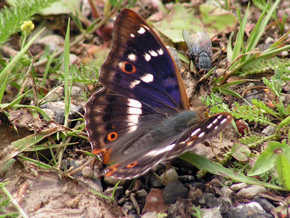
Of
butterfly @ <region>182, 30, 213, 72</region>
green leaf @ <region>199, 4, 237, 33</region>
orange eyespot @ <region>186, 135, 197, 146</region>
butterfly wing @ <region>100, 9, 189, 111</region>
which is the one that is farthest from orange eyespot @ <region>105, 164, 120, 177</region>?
green leaf @ <region>199, 4, 237, 33</region>

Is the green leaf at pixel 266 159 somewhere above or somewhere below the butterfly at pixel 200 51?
below

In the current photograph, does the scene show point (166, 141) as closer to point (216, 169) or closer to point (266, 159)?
point (216, 169)

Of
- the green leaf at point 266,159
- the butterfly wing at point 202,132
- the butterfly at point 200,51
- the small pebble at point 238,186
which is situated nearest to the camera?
the butterfly wing at point 202,132

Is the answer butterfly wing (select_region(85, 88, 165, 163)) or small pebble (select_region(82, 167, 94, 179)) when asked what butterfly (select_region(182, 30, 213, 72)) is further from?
small pebble (select_region(82, 167, 94, 179))

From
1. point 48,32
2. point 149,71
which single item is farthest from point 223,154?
point 48,32

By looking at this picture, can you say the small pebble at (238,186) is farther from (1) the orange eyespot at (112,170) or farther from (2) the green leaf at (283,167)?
(1) the orange eyespot at (112,170)

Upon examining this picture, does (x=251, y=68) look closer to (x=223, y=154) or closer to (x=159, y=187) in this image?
(x=223, y=154)

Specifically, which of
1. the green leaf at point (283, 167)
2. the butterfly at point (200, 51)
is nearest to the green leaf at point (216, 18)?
the butterfly at point (200, 51)
